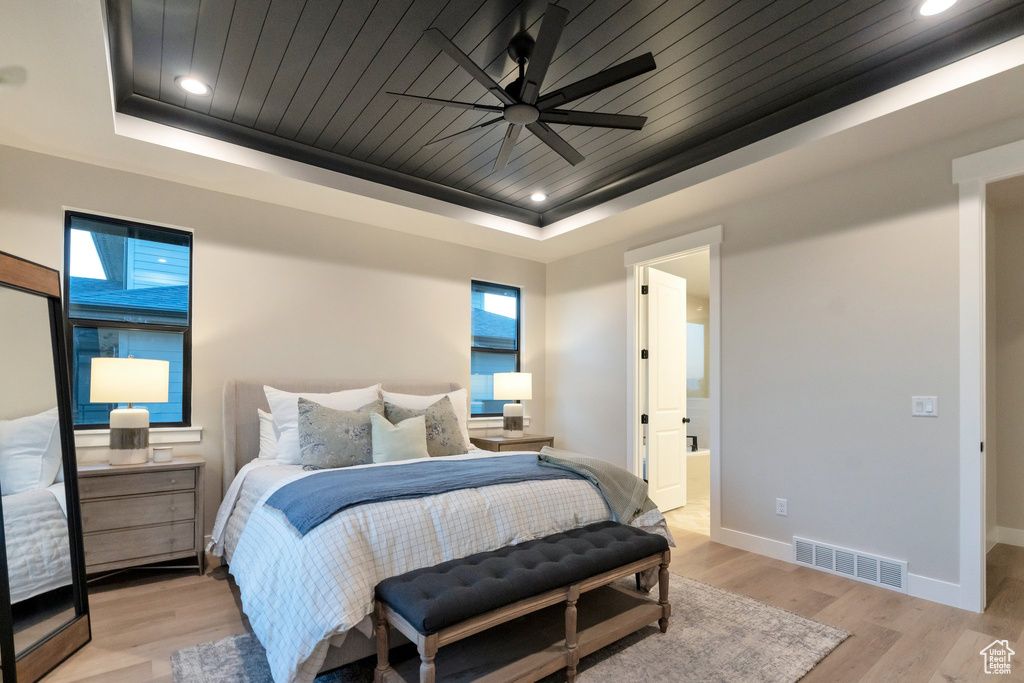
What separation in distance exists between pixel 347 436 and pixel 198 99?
6.89 ft

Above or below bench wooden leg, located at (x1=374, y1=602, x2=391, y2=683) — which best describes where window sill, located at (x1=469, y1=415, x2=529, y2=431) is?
above

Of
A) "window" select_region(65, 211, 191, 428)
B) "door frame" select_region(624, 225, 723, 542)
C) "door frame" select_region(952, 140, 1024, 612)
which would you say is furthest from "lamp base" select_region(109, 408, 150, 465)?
"door frame" select_region(952, 140, 1024, 612)

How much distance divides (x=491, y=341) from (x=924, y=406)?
3469mm

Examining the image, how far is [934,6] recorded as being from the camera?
217 centimetres

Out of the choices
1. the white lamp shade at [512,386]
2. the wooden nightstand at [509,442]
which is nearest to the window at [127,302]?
the wooden nightstand at [509,442]

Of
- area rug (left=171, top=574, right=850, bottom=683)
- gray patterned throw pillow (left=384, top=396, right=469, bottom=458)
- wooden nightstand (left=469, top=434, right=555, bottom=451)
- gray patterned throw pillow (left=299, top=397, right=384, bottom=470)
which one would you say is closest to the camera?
area rug (left=171, top=574, right=850, bottom=683)

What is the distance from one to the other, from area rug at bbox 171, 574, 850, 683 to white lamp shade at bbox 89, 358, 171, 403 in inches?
57.7

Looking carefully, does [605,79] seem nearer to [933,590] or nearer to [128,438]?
[933,590]

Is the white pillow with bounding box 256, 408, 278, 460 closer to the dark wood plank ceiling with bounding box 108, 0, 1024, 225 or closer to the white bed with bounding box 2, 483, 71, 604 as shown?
the white bed with bounding box 2, 483, 71, 604

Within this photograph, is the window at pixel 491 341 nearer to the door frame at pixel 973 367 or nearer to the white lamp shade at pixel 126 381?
the white lamp shade at pixel 126 381

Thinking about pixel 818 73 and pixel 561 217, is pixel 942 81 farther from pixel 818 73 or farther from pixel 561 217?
pixel 561 217

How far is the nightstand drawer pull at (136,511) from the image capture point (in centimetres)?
283

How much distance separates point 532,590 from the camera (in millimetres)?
1939

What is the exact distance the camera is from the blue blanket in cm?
208
